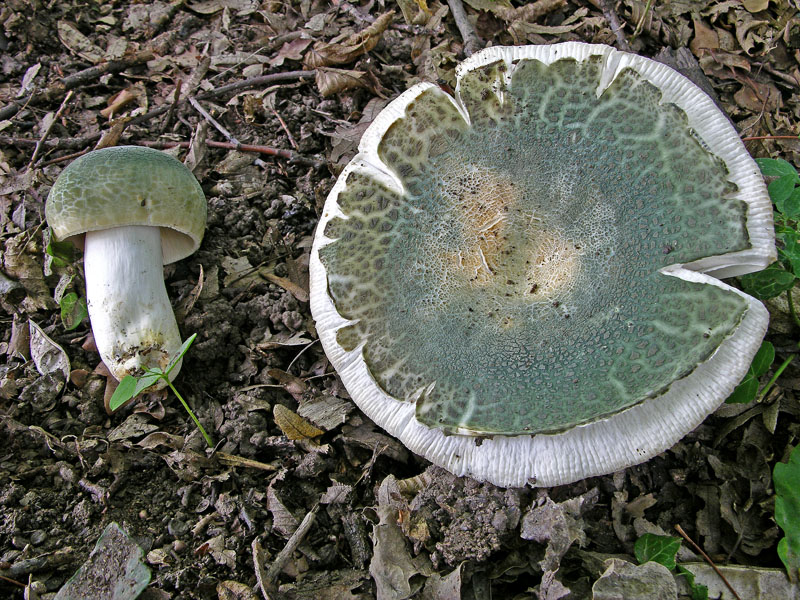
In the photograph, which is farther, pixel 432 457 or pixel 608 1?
pixel 608 1

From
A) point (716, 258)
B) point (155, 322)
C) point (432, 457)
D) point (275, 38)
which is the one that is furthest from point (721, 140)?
point (275, 38)

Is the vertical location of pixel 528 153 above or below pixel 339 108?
above

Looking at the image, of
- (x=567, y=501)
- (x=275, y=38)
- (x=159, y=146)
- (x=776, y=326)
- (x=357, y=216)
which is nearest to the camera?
(x=567, y=501)

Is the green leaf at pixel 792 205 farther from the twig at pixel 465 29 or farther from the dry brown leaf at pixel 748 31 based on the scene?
the twig at pixel 465 29

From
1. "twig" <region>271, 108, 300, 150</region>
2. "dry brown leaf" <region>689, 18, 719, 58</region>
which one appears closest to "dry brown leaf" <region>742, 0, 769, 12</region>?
"dry brown leaf" <region>689, 18, 719, 58</region>

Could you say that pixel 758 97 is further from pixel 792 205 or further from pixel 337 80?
pixel 337 80

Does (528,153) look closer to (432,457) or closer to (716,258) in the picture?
(716,258)

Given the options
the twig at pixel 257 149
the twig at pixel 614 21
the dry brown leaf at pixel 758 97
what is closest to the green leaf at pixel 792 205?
the dry brown leaf at pixel 758 97

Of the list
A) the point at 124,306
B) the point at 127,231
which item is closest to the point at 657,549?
the point at 124,306
